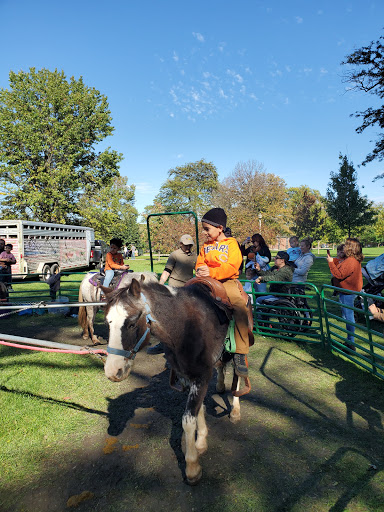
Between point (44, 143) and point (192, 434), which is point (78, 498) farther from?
point (44, 143)

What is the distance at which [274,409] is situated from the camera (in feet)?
13.6

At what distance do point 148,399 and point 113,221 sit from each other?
2994cm

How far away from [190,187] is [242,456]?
50.7 meters

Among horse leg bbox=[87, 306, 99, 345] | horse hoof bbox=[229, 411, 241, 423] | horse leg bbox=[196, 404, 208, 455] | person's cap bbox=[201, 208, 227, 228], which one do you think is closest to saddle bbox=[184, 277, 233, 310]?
person's cap bbox=[201, 208, 227, 228]

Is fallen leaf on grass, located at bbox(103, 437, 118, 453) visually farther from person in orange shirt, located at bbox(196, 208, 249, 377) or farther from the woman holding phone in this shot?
the woman holding phone

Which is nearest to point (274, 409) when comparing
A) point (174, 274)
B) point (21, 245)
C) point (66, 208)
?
point (174, 274)

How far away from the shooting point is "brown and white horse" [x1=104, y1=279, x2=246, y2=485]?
279cm

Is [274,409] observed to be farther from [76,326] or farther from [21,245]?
[21,245]

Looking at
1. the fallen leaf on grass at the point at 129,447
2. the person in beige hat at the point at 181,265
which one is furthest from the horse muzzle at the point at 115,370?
the person in beige hat at the point at 181,265

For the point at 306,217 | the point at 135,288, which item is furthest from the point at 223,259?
the point at 306,217

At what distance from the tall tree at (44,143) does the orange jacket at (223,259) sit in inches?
1127

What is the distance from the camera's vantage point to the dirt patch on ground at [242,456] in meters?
2.63

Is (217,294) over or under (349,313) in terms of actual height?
over

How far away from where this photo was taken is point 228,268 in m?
3.66
